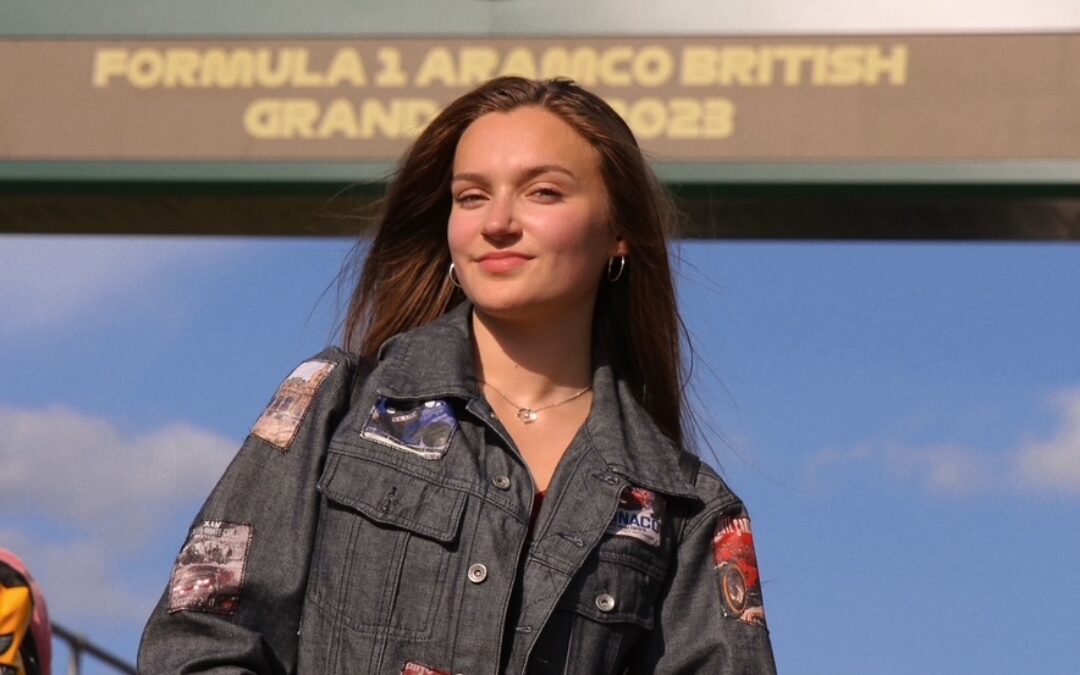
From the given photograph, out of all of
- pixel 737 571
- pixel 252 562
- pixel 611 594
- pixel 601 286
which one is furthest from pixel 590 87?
pixel 252 562

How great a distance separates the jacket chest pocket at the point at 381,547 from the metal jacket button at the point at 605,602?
7.9 inches

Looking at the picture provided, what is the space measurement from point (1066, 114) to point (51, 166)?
9.52ft

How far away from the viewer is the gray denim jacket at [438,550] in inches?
101

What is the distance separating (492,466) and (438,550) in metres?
0.16

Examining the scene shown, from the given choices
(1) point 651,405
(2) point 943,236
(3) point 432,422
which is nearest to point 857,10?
(2) point 943,236

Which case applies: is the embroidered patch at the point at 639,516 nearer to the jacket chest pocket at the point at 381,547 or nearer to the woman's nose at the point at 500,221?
the jacket chest pocket at the point at 381,547

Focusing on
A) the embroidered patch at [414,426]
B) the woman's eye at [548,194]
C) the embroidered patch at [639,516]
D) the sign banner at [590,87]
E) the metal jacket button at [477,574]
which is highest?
the sign banner at [590,87]

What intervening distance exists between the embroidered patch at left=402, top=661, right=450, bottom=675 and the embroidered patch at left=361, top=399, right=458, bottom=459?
289 mm

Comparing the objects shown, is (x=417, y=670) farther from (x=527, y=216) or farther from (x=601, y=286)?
(x=601, y=286)

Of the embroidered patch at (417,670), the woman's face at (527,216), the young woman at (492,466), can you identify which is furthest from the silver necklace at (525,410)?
the embroidered patch at (417,670)

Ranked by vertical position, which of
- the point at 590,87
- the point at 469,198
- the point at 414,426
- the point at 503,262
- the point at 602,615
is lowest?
the point at 602,615

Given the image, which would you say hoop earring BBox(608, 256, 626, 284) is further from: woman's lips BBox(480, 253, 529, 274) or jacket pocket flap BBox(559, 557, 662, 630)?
jacket pocket flap BBox(559, 557, 662, 630)

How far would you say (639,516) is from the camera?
9.04 ft

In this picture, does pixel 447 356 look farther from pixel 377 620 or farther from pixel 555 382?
pixel 377 620
